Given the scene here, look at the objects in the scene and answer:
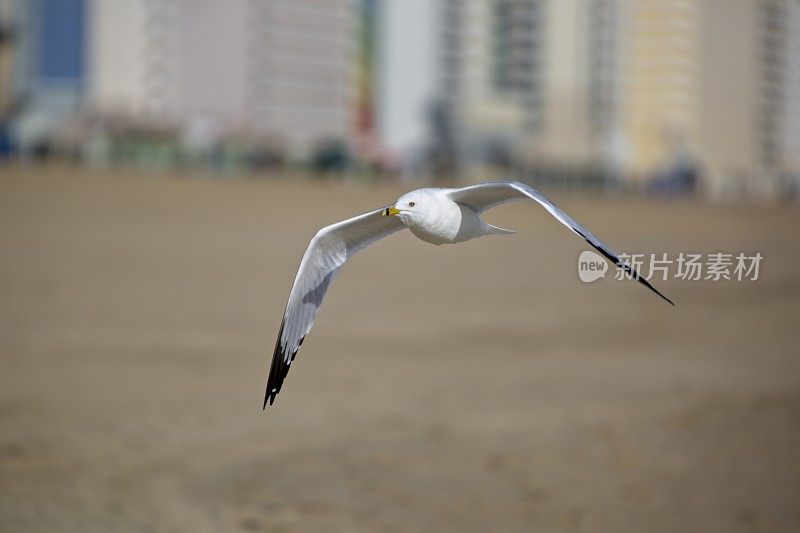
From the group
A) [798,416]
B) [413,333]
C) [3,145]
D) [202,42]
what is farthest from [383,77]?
[798,416]

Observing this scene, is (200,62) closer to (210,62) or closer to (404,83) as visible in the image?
(210,62)

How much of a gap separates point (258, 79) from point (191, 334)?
44.2 m

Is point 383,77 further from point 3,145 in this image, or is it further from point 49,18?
point 3,145

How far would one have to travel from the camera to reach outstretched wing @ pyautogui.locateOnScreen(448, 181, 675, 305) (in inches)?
106

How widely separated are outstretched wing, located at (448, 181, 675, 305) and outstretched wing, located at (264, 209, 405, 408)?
0.44 meters

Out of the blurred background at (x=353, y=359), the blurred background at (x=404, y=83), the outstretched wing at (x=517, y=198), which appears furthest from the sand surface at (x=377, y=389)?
the blurred background at (x=404, y=83)

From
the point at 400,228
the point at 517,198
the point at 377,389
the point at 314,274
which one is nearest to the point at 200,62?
the point at 377,389

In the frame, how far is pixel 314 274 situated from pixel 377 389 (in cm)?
1101

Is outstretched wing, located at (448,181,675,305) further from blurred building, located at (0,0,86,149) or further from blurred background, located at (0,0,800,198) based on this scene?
blurred building, located at (0,0,86,149)

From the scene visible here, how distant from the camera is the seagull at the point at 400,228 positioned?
113 inches

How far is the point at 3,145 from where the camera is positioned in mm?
37719

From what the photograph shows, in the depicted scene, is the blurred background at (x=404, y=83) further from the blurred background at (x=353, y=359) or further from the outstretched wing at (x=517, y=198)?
the outstretched wing at (x=517, y=198)

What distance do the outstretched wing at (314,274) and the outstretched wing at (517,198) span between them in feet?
1.44

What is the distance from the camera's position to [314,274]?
3.78 m
